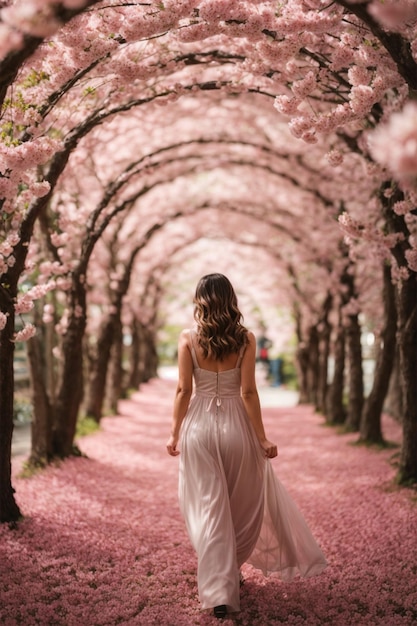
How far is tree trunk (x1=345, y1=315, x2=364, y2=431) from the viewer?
13008 millimetres

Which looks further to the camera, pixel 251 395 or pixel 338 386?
pixel 338 386

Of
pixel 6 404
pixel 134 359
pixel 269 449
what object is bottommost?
pixel 134 359

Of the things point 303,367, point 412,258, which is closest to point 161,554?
point 412,258

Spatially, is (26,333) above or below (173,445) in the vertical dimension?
above

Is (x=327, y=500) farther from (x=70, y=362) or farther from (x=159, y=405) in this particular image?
(x=159, y=405)

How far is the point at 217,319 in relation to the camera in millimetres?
4387

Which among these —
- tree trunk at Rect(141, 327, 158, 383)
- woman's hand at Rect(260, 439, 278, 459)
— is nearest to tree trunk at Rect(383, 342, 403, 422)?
woman's hand at Rect(260, 439, 278, 459)

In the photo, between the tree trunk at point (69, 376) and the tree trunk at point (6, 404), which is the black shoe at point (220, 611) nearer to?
the tree trunk at point (6, 404)

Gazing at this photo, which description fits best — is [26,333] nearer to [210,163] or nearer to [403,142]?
[403,142]

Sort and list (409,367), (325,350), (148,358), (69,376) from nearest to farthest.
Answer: (409,367) < (69,376) < (325,350) < (148,358)

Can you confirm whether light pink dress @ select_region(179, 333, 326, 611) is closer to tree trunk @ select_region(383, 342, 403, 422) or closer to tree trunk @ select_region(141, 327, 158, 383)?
tree trunk @ select_region(383, 342, 403, 422)

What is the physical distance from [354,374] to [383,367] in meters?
2.80

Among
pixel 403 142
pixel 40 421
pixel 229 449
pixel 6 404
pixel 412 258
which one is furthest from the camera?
pixel 40 421

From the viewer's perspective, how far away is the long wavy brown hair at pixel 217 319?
439 centimetres
